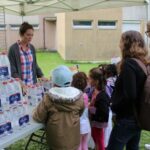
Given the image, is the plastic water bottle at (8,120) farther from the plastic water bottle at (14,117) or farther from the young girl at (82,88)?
the young girl at (82,88)

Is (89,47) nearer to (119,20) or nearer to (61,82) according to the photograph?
(119,20)

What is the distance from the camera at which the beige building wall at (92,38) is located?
74.1 ft

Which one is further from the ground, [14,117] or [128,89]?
[128,89]

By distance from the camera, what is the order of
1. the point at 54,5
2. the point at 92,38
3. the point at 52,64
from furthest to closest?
the point at 92,38, the point at 52,64, the point at 54,5

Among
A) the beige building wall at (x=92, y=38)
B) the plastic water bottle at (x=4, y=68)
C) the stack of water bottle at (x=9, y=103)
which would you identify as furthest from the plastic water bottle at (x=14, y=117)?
the beige building wall at (x=92, y=38)

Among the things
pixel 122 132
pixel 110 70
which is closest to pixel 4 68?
pixel 122 132

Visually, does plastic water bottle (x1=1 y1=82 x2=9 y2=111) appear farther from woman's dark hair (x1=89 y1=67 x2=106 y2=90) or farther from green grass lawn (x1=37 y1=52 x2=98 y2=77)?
green grass lawn (x1=37 y1=52 x2=98 y2=77)

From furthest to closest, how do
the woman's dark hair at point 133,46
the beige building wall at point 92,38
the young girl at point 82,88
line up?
the beige building wall at point 92,38 → the young girl at point 82,88 → the woman's dark hair at point 133,46

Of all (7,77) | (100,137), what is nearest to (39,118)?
(7,77)

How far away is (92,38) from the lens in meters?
23.2

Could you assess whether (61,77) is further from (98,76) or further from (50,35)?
(50,35)

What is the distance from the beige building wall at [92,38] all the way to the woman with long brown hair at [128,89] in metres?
19.5

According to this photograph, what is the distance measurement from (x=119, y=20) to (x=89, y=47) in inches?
106

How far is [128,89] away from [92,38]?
20556 mm
